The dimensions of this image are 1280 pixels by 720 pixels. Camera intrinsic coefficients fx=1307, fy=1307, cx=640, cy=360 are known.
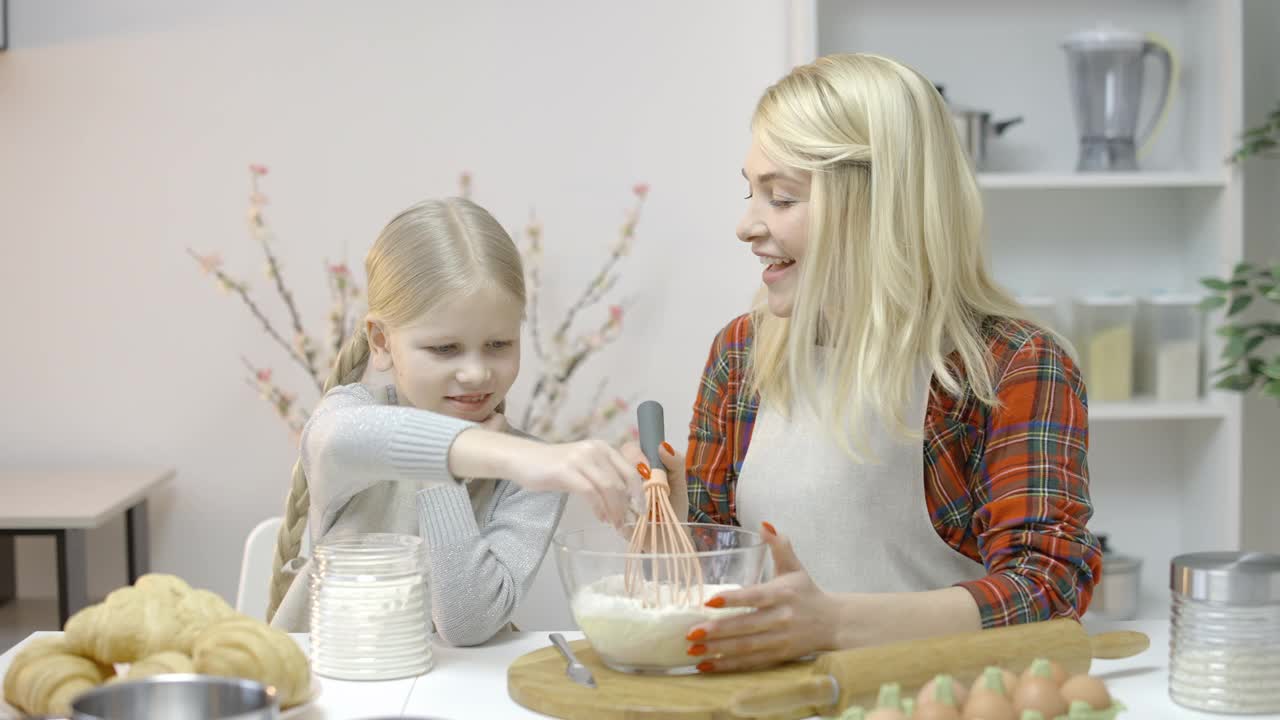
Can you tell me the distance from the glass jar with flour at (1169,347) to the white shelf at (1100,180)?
244mm

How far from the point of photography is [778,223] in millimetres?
1517

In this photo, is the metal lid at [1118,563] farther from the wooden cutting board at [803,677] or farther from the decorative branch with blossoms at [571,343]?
the wooden cutting board at [803,677]

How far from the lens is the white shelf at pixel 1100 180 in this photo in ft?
8.77

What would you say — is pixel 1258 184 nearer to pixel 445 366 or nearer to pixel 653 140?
pixel 653 140

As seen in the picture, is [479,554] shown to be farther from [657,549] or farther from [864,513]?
[864,513]

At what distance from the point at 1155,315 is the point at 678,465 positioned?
1708mm

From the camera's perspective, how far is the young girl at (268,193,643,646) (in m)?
1.21

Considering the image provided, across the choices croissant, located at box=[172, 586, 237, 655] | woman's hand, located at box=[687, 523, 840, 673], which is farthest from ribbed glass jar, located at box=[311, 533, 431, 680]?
woman's hand, located at box=[687, 523, 840, 673]

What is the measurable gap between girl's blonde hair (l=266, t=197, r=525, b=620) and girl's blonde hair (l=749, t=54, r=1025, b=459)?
348 millimetres

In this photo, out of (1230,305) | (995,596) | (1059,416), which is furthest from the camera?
(1230,305)

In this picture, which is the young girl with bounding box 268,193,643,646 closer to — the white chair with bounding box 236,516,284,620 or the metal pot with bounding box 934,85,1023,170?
the white chair with bounding box 236,516,284,620

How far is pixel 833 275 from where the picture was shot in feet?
4.99

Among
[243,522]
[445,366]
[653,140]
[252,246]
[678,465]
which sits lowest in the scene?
[243,522]

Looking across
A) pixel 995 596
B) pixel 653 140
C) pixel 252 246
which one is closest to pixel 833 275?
pixel 995 596
